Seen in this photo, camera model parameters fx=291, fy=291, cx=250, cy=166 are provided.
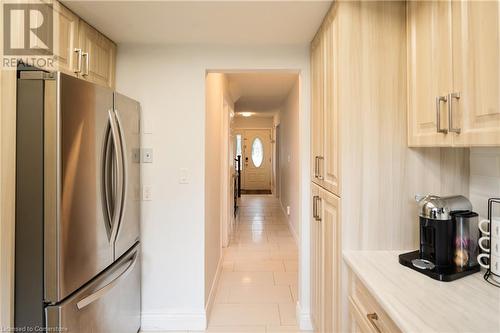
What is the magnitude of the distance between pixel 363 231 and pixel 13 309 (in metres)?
1.74

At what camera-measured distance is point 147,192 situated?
7.49 feet

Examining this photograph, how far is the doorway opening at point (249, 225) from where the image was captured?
2590mm

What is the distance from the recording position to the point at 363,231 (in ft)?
5.06

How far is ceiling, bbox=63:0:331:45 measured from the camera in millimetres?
1673

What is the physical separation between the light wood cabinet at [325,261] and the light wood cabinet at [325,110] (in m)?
0.11

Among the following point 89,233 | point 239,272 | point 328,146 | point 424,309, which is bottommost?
point 239,272

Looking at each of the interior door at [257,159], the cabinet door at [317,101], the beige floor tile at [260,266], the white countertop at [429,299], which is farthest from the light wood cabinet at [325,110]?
the interior door at [257,159]

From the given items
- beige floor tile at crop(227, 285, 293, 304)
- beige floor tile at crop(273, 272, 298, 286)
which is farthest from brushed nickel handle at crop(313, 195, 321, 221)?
beige floor tile at crop(273, 272, 298, 286)

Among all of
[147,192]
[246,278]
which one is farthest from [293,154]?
[147,192]

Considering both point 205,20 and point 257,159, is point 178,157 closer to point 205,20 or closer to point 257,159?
point 205,20

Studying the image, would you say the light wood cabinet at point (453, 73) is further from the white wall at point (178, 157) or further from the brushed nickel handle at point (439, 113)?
the white wall at point (178, 157)

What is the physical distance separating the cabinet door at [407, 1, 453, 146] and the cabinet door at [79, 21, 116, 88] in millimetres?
1884

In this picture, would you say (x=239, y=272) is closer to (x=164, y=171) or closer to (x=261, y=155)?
(x=164, y=171)

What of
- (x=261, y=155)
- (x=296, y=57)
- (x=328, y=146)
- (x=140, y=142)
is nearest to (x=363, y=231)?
(x=328, y=146)
